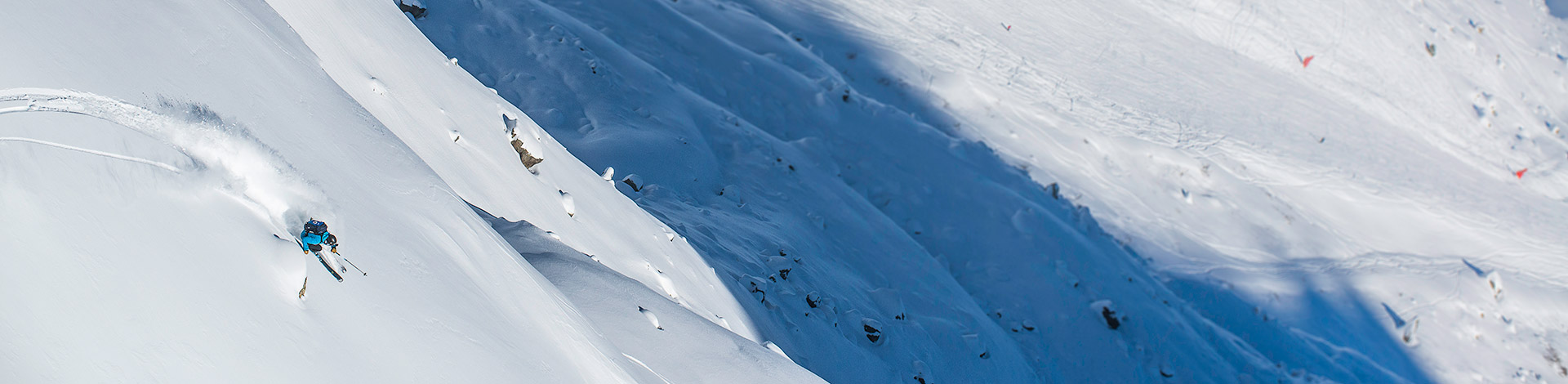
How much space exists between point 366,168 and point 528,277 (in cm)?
49

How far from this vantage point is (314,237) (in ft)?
5.71

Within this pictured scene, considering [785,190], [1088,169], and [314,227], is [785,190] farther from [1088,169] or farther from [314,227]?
[1088,169]

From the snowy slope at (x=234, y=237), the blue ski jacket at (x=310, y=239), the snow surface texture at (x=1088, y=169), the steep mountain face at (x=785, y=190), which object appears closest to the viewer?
the snowy slope at (x=234, y=237)

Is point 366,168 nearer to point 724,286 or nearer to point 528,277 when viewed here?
point 528,277

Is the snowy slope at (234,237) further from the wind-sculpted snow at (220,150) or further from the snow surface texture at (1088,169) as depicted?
the snow surface texture at (1088,169)

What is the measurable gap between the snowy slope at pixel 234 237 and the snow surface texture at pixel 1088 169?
5.23 ft

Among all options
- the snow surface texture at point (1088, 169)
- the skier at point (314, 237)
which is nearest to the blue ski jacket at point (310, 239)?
the skier at point (314, 237)

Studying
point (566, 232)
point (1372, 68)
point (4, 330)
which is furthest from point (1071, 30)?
point (4, 330)

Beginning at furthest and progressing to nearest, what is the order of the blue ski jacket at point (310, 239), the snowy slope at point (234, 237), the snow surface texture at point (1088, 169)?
the snow surface texture at point (1088, 169) → the blue ski jacket at point (310, 239) → the snowy slope at point (234, 237)

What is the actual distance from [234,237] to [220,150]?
23 centimetres

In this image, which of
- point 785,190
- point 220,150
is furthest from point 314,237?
point 785,190

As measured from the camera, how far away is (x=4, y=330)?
1309mm

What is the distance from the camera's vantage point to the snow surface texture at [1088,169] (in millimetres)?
5082

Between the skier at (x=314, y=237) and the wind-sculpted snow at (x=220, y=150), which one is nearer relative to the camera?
the wind-sculpted snow at (x=220, y=150)
